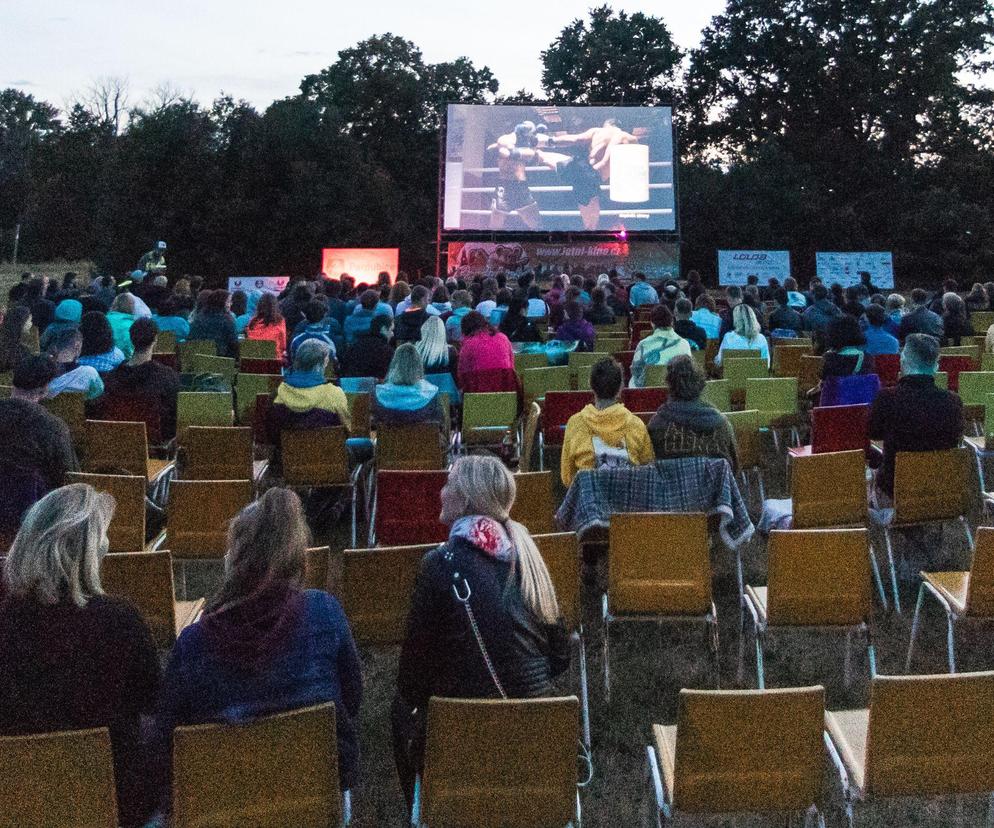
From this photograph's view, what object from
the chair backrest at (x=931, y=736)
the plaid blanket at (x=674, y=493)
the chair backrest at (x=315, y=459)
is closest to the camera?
the chair backrest at (x=931, y=736)

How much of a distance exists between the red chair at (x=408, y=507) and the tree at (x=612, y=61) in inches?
1156

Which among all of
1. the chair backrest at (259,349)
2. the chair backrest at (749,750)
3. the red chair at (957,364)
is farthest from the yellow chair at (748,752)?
the chair backrest at (259,349)

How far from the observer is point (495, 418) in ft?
23.7

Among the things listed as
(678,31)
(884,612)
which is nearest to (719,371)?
(884,612)

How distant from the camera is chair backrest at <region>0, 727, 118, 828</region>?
2354 millimetres

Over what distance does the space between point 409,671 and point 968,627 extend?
3.15m

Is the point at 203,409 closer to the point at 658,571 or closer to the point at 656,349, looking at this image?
the point at 656,349

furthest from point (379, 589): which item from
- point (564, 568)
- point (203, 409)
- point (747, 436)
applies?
point (203, 409)

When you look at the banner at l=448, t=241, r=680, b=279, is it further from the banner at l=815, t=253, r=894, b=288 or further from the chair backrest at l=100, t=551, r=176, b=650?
the chair backrest at l=100, t=551, r=176, b=650

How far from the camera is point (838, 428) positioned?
20.9 feet

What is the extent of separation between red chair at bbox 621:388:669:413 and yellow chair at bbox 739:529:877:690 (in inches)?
123

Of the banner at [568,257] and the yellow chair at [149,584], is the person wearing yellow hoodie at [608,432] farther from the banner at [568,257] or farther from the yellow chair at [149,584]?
the banner at [568,257]

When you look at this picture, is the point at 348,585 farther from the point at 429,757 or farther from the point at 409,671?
the point at 429,757

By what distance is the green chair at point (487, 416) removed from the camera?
7.15 m
